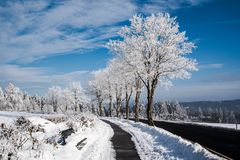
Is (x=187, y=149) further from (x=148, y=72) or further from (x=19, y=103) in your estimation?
(x=19, y=103)

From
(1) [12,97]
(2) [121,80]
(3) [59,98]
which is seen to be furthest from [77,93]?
(2) [121,80]

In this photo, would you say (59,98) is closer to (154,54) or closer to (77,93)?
(77,93)

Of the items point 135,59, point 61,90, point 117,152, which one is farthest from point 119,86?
point 61,90

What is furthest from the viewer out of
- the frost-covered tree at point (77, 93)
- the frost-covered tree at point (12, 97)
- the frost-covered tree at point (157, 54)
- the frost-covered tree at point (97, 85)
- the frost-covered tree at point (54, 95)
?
the frost-covered tree at point (54, 95)

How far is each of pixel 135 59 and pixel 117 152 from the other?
21778 mm

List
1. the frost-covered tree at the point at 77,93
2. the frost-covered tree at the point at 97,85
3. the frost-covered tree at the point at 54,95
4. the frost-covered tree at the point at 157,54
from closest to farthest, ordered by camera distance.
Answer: the frost-covered tree at the point at 157,54
the frost-covered tree at the point at 97,85
the frost-covered tree at the point at 77,93
the frost-covered tree at the point at 54,95

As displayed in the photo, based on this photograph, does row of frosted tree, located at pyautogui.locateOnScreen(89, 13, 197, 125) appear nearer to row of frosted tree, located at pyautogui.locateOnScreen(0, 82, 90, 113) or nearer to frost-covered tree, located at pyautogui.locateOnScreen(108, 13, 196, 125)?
frost-covered tree, located at pyautogui.locateOnScreen(108, 13, 196, 125)

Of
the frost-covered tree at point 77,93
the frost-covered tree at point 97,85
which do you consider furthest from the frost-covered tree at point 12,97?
the frost-covered tree at point 97,85

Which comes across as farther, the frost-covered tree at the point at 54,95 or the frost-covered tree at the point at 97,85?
the frost-covered tree at the point at 54,95

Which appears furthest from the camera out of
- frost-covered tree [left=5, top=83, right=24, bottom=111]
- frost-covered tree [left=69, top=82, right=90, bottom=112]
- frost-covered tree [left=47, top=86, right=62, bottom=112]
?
frost-covered tree [left=47, top=86, right=62, bottom=112]

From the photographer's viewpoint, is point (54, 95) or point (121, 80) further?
point (54, 95)

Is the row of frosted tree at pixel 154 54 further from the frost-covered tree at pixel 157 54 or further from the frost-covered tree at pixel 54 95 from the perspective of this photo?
the frost-covered tree at pixel 54 95

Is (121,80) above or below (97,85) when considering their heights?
below

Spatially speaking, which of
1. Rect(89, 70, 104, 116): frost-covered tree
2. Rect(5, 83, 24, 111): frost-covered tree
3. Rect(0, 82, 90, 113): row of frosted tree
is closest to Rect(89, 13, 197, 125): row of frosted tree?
Rect(89, 70, 104, 116): frost-covered tree
